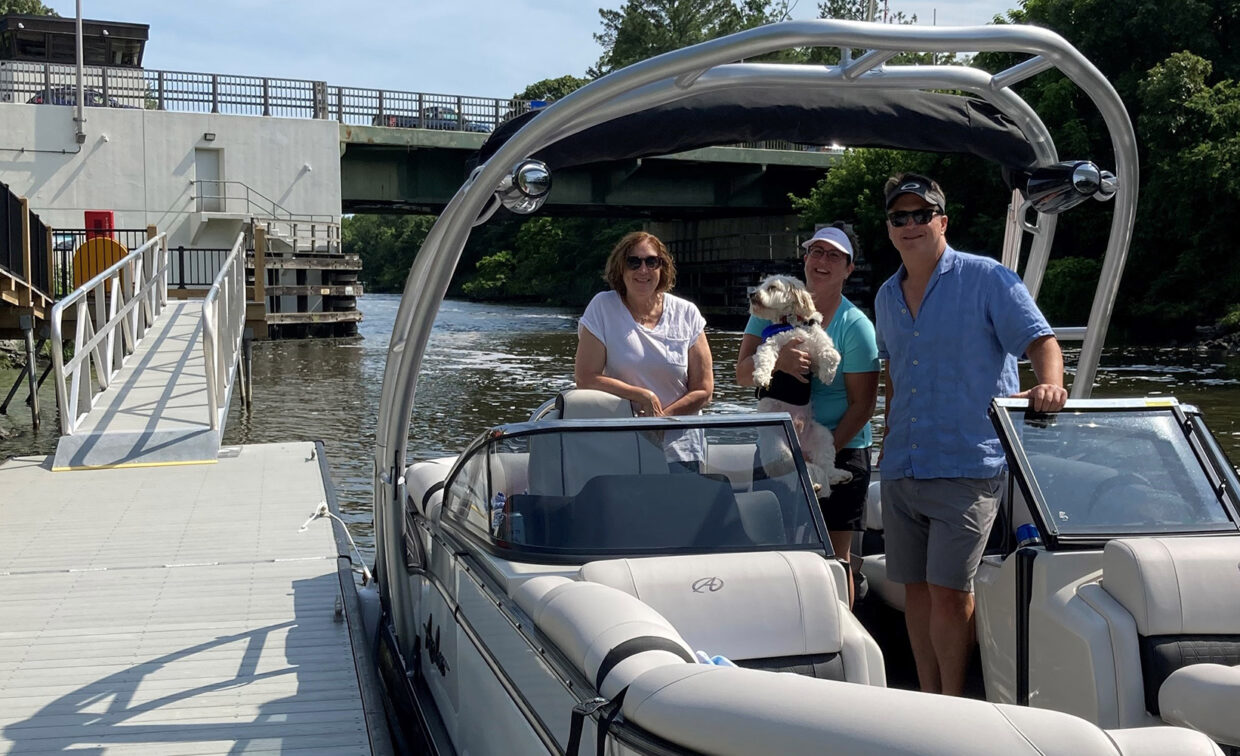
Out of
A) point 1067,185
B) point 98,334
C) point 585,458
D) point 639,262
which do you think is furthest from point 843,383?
point 98,334

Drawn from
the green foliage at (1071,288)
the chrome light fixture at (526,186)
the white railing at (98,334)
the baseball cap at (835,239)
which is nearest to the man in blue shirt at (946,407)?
the baseball cap at (835,239)

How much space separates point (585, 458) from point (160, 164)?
32913 millimetres

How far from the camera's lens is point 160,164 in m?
33.5

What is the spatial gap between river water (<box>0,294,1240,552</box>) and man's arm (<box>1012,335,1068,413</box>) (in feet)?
19.4

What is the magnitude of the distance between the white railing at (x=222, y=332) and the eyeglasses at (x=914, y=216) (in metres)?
7.68

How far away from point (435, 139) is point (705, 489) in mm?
30712

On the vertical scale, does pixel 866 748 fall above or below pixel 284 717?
above

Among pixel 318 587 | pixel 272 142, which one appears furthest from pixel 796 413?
pixel 272 142

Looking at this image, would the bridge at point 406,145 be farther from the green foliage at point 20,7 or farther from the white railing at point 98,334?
the green foliage at point 20,7

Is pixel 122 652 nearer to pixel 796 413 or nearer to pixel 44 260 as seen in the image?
pixel 796 413

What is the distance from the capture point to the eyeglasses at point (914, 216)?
3877 mm

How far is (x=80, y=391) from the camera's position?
36.1ft

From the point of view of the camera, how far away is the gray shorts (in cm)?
372

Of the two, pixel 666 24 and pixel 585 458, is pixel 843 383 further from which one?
pixel 666 24
